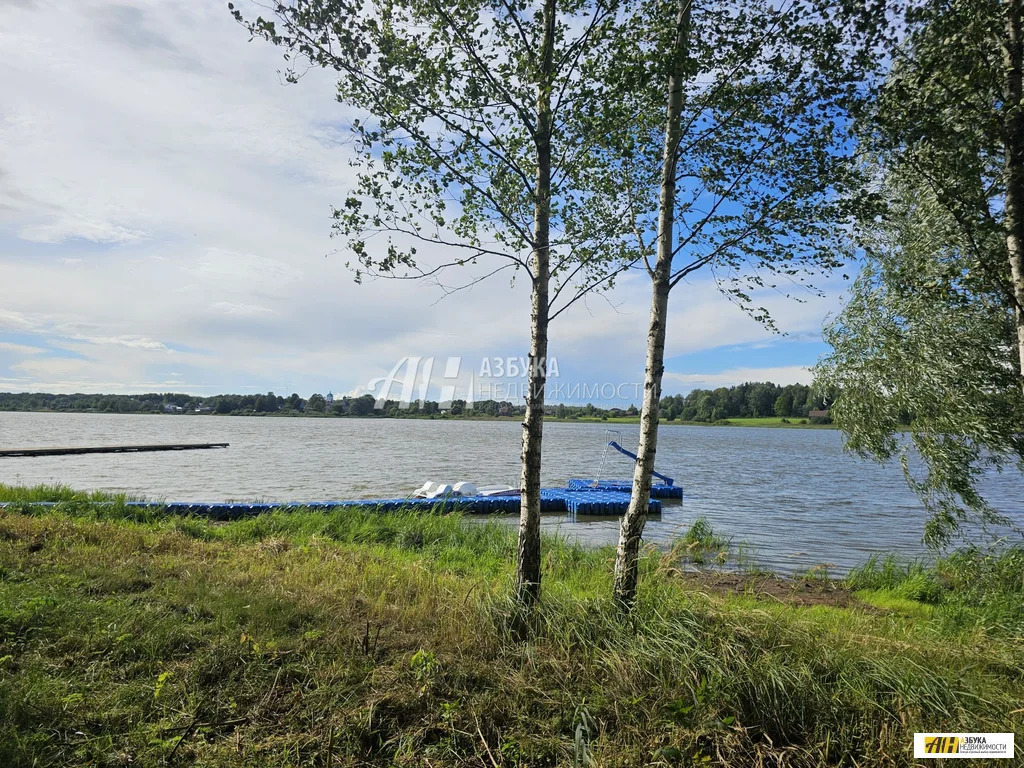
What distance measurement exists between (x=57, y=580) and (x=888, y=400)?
12743mm

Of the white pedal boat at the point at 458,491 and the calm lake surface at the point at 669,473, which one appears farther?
the white pedal boat at the point at 458,491

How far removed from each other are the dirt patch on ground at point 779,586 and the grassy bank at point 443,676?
2.56 m

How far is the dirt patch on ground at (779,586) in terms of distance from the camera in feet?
30.7

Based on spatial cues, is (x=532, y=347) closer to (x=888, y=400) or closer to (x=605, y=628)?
(x=605, y=628)

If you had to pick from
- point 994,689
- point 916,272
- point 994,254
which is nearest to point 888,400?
point 916,272

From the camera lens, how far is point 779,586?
10398 mm

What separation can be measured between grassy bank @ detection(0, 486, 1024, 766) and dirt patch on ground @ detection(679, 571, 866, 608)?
2557mm

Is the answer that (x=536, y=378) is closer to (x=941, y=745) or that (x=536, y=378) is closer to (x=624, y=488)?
(x=941, y=745)

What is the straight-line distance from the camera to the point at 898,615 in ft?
27.4

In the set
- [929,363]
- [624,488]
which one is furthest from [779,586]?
[624,488]

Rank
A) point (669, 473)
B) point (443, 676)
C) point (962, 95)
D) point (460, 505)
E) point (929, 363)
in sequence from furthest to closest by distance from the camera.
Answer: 1. point (669, 473)
2. point (460, 505)
3. point (929, 363)
4. point (962, 95)
5. point (443, 676)

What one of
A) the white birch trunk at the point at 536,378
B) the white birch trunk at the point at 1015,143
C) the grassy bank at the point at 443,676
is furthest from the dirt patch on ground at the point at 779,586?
the white birch trunk at the point at 1015,143

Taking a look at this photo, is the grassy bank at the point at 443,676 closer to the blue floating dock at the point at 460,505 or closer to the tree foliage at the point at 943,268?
the tree foliage at the point at 943,268

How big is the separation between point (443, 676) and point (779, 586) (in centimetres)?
817
